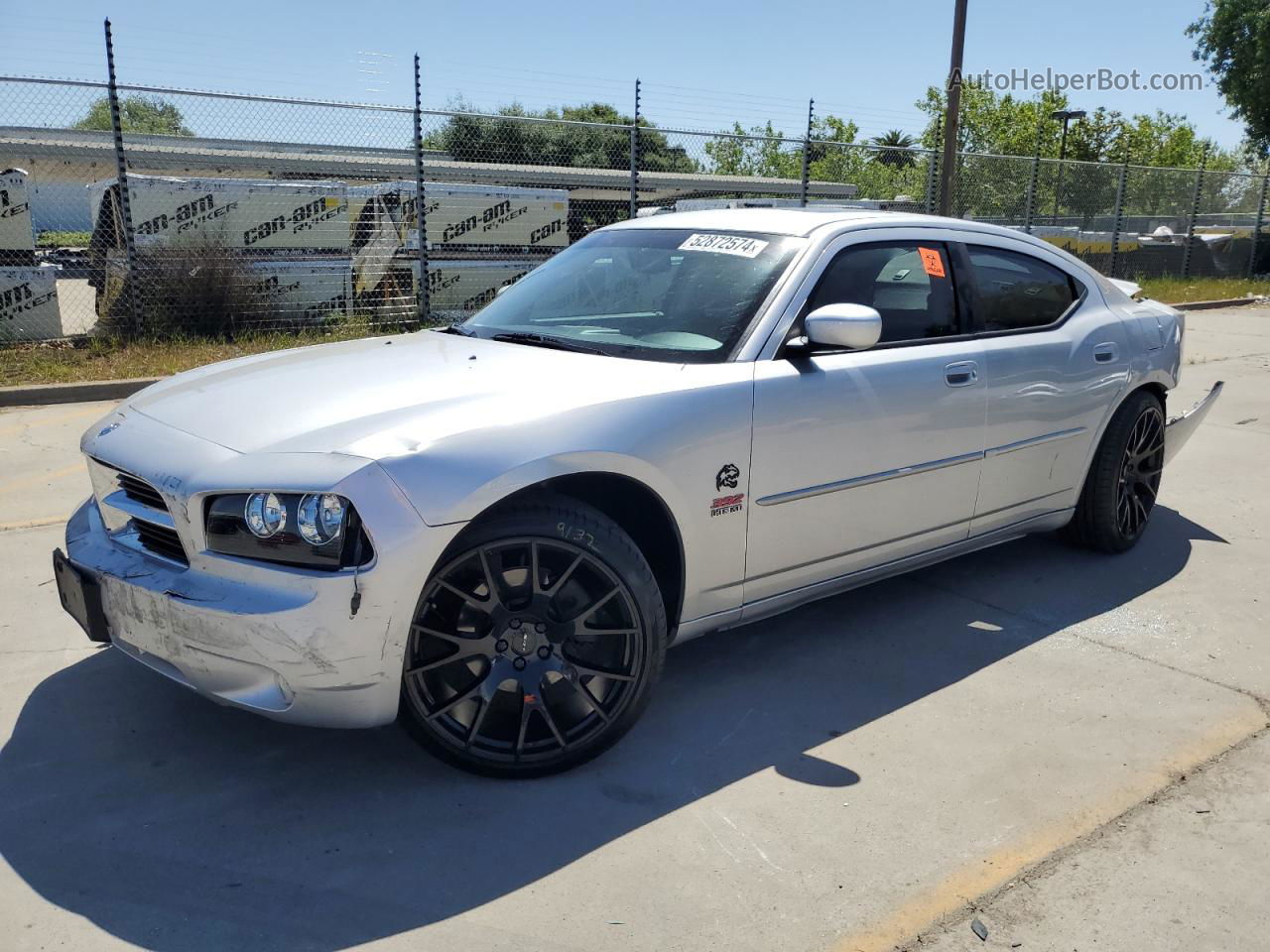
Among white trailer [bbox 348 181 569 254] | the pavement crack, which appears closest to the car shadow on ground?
the pavement crack

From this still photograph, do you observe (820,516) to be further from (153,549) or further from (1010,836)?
(153,549)

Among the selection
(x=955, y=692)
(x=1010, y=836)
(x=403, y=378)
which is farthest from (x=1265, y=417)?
(x=403, y=378)

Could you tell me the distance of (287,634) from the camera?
2.51 metres

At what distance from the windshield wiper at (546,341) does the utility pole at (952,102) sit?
12261 millimetres

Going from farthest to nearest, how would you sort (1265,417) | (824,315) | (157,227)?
(157,227)
(1265,417)
(824,315)

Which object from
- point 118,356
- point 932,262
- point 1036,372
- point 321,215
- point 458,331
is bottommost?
point 118,356

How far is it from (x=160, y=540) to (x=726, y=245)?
83.5 inches

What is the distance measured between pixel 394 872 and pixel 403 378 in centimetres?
140

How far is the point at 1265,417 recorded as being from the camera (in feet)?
27.3

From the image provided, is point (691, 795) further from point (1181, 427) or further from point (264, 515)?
point (1181, 427)

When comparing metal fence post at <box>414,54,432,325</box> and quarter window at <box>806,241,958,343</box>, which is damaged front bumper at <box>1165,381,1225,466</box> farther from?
metal fence post at <box>414,54,432,325</box>

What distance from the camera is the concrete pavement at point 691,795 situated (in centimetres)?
237

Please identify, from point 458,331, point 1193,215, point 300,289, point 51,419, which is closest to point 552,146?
point 1193,215

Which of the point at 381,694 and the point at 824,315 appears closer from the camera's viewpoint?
the point at 381,694
